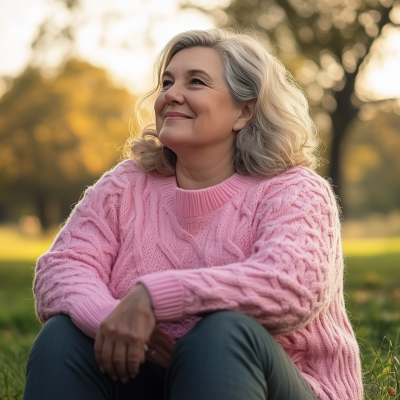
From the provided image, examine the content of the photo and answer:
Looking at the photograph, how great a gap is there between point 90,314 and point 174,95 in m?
0.97

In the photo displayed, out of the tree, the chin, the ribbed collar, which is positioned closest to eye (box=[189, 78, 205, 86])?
the chin

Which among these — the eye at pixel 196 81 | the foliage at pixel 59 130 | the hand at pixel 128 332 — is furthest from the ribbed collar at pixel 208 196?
the foliage at pixel 59 130

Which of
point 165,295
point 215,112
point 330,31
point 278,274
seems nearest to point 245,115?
point 215,112

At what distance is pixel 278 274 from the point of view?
207 cm

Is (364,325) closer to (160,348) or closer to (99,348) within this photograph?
(160,348)

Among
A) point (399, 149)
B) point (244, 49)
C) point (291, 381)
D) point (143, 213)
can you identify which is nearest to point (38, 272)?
point (143, 213)

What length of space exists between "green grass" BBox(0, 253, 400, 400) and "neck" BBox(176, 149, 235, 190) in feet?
3.43

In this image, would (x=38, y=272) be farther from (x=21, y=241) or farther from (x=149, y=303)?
(x=21, y=241)

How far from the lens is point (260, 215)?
2.41 metres

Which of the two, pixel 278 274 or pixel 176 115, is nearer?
pixel 278 274

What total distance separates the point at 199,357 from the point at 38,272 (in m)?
0.93

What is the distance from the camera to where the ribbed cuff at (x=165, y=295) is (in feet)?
6.43

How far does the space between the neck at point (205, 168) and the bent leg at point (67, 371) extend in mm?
841

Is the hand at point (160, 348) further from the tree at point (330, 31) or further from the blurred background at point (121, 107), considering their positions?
the tree at point (330, 31)
